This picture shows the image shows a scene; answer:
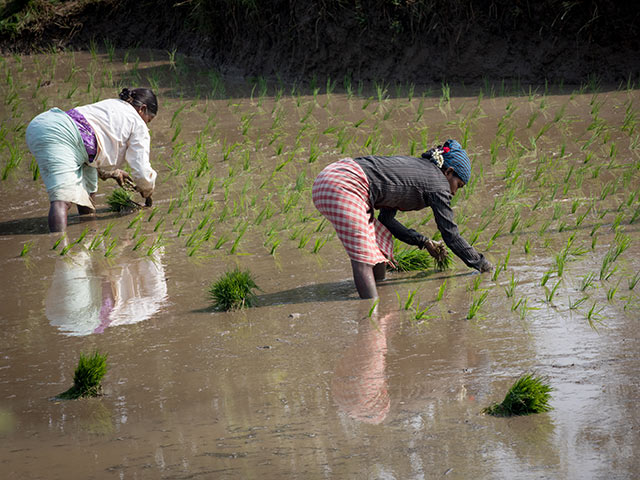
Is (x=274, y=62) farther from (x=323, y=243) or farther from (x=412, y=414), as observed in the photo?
(x=412, y=414)

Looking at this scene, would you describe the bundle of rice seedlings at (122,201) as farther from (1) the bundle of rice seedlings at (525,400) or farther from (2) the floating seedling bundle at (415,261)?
(1) the bundle of rice seedlings at (525,400)

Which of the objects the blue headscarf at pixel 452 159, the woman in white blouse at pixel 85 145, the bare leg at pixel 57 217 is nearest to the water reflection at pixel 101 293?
the bare leg at pixel 57 217

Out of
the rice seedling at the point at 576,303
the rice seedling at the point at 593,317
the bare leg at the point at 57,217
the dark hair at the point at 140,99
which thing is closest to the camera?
the rice seedling at the point at 593,317

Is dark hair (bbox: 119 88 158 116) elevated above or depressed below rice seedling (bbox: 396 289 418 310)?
above

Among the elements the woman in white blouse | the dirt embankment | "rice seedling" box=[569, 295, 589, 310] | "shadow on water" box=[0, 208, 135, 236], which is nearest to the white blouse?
the woman in white blouse

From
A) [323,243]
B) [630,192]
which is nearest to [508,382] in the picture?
[323,243]

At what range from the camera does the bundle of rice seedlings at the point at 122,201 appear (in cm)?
628

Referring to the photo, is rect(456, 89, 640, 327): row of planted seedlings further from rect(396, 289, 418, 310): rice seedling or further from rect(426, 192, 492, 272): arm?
rect(396, 289, 418, 310): rice seedling

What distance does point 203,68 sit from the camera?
32.4ft

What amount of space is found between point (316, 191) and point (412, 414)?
178 centimetres

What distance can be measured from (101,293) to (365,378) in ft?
6.81

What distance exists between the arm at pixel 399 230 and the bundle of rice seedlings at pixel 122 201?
2520mm

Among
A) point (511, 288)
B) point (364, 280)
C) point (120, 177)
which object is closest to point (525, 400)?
point (511, 288)

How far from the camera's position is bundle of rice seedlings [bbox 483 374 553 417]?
2695 mm
